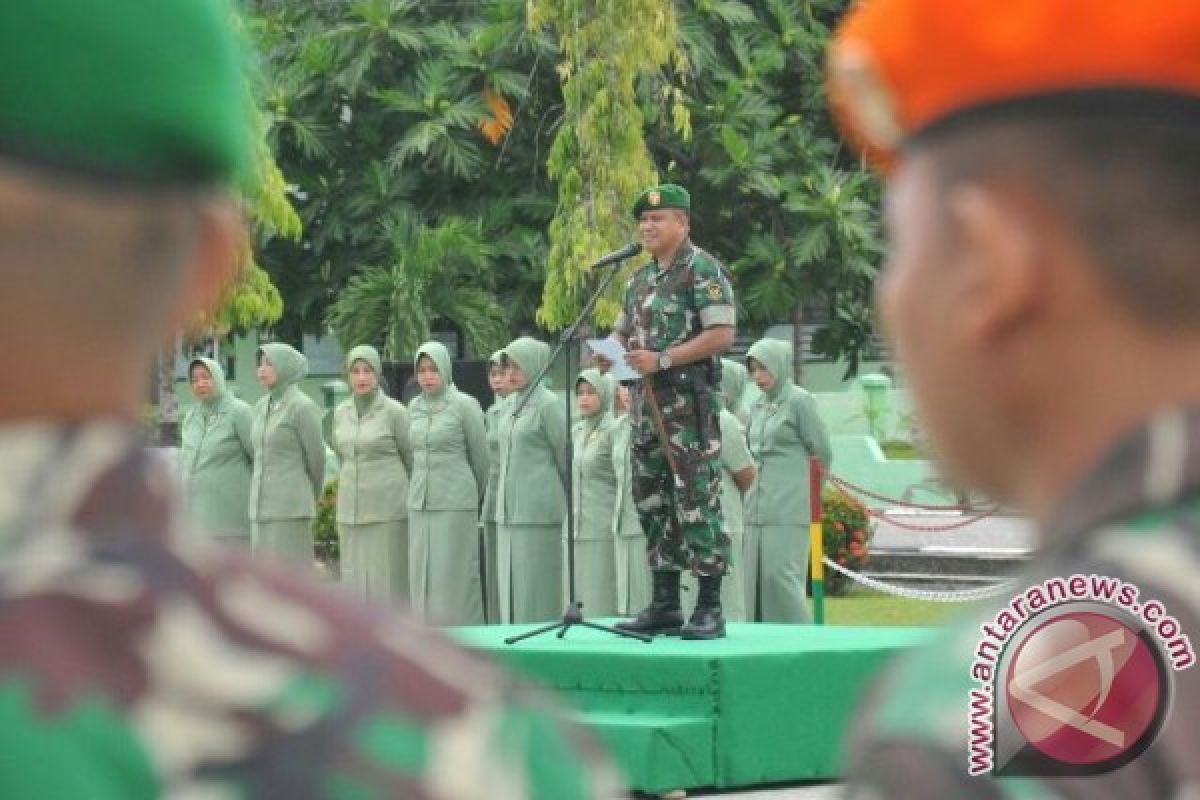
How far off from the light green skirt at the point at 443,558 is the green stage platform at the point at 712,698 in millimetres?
5641

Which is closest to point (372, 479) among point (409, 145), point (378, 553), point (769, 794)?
point (378, 553)

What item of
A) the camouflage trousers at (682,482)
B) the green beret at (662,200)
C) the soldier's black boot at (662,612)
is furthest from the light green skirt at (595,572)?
the green beret at (662,200)

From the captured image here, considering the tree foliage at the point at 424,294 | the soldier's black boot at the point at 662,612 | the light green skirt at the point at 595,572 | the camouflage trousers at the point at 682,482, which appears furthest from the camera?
the tree foliage at the point at 424,294

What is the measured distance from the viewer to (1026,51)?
127 cm

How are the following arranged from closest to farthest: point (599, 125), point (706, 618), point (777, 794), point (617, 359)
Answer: point (617, 359) < point (777, 794) < point (706, 618) < point (599, 125)

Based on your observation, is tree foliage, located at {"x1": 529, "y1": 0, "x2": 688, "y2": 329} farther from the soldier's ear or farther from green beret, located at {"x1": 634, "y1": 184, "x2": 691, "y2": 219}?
the soldier's ear

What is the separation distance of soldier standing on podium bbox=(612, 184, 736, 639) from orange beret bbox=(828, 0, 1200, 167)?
7.06 meters

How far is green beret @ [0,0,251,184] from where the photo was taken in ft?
3.27

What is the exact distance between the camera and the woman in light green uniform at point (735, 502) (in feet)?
43.9

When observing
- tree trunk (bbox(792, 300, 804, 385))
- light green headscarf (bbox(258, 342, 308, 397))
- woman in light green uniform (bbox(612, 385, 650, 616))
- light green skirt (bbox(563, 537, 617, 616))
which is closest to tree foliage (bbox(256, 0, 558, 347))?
tree trunk (bbox(792, 300, 804, 385))

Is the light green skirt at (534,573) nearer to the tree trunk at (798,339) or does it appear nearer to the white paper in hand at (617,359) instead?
the white paper in hand at (617,359)

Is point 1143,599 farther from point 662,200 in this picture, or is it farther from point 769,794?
point 769,794

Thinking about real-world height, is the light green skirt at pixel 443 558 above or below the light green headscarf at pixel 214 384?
below

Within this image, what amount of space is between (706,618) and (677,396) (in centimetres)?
91
